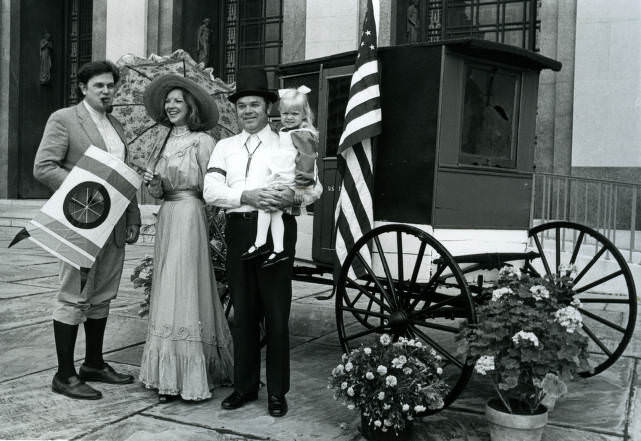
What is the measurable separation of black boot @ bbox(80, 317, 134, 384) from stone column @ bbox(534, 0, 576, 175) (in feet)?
30.9

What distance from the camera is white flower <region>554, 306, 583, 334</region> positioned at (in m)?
3.51

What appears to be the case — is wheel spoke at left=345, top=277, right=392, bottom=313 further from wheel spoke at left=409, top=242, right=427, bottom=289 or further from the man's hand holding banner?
the man's hand holding banner

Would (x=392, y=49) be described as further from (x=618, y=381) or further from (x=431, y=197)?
(x=618, y=381)

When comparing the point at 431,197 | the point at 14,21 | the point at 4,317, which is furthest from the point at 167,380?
the point at 14,21

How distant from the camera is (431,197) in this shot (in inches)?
172

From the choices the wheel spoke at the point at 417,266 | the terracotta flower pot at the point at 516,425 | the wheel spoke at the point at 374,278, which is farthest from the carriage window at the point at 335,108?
the terracotta flower pot at the point at 516,425

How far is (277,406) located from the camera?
4.09 meters

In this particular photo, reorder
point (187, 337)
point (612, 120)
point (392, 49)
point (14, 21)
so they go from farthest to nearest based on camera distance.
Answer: point (14, 21)
point (612, 120)
point (392, 49)
point (187, 337)

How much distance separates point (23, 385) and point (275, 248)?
212 centimetres

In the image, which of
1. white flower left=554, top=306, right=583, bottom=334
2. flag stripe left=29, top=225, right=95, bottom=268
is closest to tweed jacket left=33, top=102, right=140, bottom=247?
flag stripe left=29, top=225, right=95, bottom=268

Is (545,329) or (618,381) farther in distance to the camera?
(618,381)

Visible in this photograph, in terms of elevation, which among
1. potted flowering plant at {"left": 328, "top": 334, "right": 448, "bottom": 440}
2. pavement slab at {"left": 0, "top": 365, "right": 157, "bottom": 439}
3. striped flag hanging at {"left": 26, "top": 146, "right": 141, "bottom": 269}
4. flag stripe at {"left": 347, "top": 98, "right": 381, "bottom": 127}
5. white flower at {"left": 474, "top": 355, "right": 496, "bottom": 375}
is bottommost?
pavement slab at {"left": 0, "top": 365, "right": 157, "bottom": 439}

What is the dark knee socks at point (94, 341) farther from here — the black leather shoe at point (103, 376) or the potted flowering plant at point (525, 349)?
the potted flowering plant at point (525, 349)

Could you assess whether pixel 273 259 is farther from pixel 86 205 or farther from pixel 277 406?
pixel 86 205
